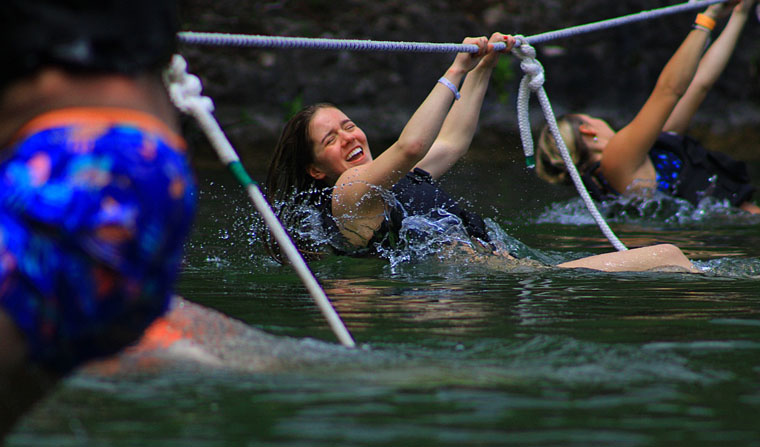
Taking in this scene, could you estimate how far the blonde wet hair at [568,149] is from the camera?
Answer: 5.60m

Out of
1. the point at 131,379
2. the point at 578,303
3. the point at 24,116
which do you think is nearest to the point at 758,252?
the point at 578,303

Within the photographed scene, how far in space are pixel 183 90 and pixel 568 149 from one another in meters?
4.00

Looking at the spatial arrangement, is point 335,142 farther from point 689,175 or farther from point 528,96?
point 689,175

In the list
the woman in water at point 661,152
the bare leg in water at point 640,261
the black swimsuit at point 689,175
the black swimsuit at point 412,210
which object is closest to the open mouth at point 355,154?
the black swimsuit at point 412,210

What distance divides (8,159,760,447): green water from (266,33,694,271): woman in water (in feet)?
1.11

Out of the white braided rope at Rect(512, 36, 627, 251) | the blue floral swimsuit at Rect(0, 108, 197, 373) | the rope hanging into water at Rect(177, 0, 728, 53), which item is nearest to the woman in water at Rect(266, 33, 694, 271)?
the white braided rope at Rect(512, 36, 627, 251)

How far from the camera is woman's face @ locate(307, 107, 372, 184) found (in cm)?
398

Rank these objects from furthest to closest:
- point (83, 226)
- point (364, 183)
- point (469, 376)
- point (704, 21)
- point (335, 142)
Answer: point (704, 21) → point (335, 142) → point (364, 183) → point (469, 376) → point (83, 226)

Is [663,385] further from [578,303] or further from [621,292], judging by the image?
[621,292]

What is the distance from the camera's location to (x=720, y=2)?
495 centimetres

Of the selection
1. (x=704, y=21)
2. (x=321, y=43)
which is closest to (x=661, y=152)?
(x=704, y=21)

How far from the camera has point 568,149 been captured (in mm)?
5676

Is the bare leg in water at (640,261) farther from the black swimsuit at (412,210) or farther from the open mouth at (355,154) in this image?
the open mouth at (355,154)

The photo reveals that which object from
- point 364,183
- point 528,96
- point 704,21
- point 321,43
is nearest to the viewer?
point 321,43
